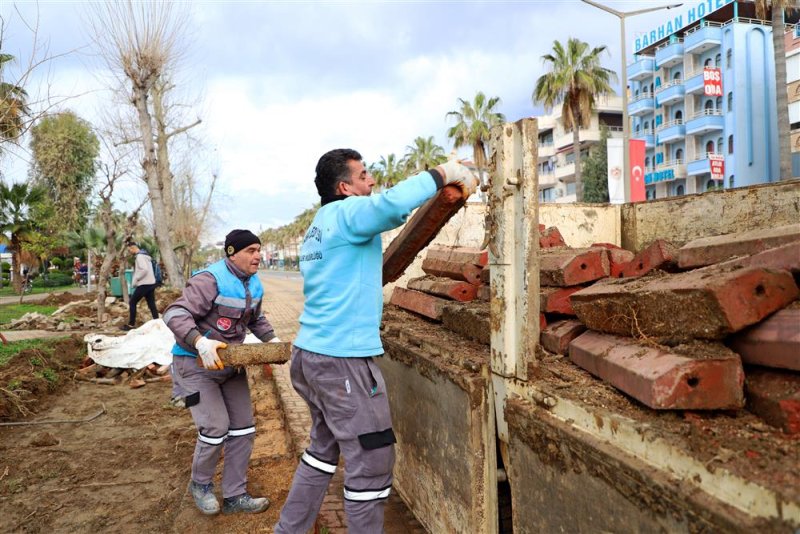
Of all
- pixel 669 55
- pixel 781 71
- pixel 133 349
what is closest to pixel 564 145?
pixel 669 55

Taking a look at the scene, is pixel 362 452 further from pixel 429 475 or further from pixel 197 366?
pixel 197 366

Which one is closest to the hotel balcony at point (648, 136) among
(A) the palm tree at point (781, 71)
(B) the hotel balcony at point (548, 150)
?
(B) the hotel balcony at point (548, 150)

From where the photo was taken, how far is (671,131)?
3756cm

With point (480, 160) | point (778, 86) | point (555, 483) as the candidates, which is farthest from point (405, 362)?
point (480, 160)

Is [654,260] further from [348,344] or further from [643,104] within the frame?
[643,104]

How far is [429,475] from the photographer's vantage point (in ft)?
9.27

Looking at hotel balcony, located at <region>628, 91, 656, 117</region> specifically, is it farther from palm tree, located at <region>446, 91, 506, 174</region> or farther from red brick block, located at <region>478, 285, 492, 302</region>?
red brick block, located at <region>478, 285, 492, 302</region>

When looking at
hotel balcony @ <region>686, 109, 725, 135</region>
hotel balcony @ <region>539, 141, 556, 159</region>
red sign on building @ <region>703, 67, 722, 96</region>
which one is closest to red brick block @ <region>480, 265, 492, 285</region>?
red sign on building @ <region>703, 67, 722, 96</region>

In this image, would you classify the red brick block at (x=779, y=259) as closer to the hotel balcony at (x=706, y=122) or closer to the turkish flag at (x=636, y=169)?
the turkish flag at (x=636, y=169)

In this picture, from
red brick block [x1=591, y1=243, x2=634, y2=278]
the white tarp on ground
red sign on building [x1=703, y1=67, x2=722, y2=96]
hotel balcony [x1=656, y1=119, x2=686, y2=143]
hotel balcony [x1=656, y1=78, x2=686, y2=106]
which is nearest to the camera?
red brick block [x1=591, y1=243, x2=634, y2=278]

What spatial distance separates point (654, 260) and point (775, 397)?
1.09 metres

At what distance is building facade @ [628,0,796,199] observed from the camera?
3077cm

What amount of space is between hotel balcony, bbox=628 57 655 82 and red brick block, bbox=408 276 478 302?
42.4 m

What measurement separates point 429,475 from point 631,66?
44765 millimetres
